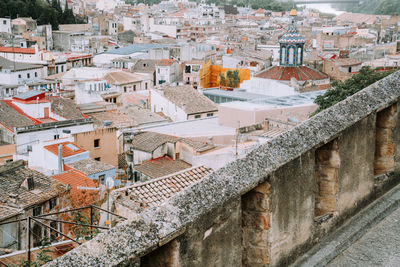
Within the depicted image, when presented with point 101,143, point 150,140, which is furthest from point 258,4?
point 150,140

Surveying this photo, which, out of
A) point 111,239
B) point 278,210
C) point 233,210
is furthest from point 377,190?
point 111,239

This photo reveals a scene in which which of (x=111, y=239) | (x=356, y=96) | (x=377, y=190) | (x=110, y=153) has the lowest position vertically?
(x=110, y=153)

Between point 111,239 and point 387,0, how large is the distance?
12228cm

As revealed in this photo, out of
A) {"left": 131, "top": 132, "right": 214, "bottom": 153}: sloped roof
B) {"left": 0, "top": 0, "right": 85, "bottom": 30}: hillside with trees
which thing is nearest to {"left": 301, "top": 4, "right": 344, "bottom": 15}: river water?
{"left": 0, "top": 0, "right": 85, "bottom": 30}: hillside with trees

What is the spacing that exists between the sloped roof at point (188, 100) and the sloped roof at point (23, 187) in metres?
15.8

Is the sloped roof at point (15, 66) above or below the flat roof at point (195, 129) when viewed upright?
above

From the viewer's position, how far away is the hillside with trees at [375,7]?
356 feet

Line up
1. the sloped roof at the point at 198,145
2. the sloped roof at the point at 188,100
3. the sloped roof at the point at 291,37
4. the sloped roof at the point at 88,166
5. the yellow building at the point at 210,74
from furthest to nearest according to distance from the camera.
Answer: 1. the yellow building at the point at 210,74
2. the sloped roof at the point at 291,37
3. the sloped roof at the point at 188,100
4. the sloped roof at the point at 198,145
5. the sloped roof at the point at 88,166

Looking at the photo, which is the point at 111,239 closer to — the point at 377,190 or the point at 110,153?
the point at 377,190

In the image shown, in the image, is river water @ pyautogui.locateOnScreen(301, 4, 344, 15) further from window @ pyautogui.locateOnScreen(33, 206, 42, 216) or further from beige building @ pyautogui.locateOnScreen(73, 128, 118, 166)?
window @ pyautogui.locateOnScreen(33, 206, 42, 216)

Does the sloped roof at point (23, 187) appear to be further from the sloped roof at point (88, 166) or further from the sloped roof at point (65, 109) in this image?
the sloped roof at point (65, 109)

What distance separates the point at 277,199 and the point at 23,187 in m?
10.5

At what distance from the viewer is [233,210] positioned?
3.42 metres

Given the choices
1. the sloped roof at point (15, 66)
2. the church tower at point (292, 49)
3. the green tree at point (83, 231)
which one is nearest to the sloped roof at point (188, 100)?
the church tower at point (292, 49)
